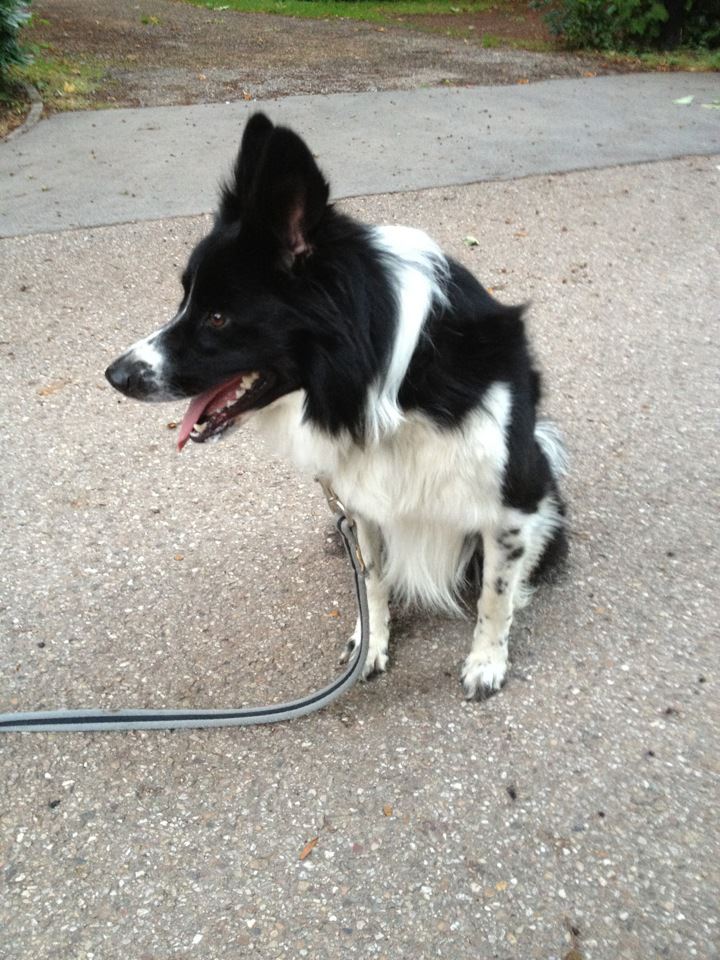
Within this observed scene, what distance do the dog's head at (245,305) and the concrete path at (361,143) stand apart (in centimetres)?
453

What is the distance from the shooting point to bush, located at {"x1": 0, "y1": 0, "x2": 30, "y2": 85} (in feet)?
25.9

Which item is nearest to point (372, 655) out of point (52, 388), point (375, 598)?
point (375, 598)

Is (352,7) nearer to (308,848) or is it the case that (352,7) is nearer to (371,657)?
(371,657)

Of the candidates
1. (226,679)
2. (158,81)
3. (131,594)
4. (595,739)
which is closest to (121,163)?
(158,81)

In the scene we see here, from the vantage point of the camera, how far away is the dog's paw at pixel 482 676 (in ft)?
8.79

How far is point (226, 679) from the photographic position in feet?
9.14

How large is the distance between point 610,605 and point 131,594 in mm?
1727

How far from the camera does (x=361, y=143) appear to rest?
312 inches

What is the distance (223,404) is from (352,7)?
17.1 m

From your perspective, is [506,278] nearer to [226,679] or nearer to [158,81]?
[226,679]

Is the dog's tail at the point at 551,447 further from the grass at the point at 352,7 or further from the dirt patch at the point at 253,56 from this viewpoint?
the grass at the point at 352,7

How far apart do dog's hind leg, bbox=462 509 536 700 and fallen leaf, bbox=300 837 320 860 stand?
2.23ft

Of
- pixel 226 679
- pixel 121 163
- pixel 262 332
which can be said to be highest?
pixel 262 332

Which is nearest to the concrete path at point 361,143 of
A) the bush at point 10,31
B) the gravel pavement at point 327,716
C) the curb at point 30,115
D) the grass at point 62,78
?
the curb at point 30,115
